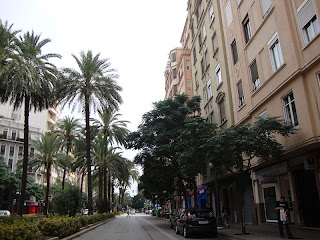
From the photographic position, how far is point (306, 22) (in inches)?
470

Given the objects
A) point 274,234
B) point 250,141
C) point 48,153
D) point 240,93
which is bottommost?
point 274,234

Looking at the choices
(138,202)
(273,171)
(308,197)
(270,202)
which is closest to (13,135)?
(270,202)

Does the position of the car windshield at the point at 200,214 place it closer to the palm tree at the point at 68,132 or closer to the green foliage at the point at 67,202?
the green foliage at the point at 67,202

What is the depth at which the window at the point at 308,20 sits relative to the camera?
11461 millimetres

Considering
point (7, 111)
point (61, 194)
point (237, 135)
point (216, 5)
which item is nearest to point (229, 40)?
point (216, 5)

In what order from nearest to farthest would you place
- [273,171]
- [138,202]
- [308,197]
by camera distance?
[308,197]
[273,171]
[138,202]

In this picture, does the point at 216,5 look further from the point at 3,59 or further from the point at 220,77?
the point at 3,59

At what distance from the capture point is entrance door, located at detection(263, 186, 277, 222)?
16.8 meters

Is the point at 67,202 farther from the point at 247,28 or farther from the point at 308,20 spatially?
the point at 308,20

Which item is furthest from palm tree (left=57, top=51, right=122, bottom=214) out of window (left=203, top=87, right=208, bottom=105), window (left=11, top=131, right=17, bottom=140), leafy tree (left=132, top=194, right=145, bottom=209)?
leafy tree (left=132, top=194, right=145, bottom=209)

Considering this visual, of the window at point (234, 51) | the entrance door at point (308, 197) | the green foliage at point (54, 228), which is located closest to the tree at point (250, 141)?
the entrance door at point (308, 197)

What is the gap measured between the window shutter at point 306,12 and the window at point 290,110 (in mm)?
3291

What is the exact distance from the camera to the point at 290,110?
13.4 meters

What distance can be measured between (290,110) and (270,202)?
6.80m
